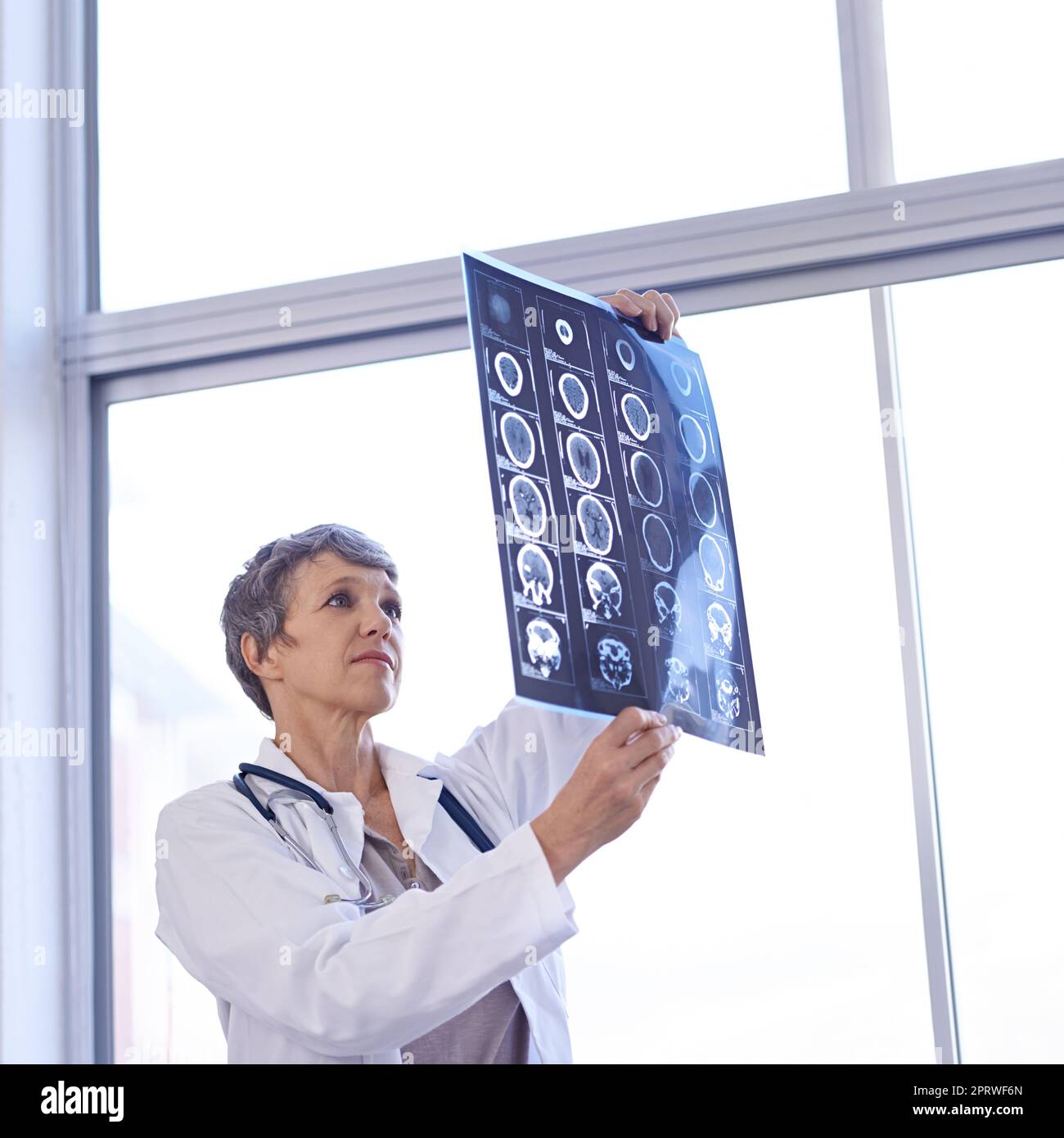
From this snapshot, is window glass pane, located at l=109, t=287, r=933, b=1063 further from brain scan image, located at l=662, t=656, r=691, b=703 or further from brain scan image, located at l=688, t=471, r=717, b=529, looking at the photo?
brain scan image, located at l=662, t=656, r=691, b=703

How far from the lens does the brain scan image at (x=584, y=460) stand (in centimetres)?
154

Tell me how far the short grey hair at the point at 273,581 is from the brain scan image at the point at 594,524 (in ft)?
1.22

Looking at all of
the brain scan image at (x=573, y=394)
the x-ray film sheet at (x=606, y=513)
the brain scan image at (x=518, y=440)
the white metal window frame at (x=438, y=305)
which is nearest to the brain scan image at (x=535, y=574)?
the x-ray film sheet at (x=606, y=513)

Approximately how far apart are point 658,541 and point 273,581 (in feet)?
1.72

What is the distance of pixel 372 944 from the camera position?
1.36m

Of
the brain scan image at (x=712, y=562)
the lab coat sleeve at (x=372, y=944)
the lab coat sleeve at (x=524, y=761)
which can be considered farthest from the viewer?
the lab coat sleeve at (x=524, y=761)

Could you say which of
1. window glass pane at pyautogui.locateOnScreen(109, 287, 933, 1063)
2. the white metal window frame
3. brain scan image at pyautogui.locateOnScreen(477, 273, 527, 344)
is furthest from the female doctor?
the white metal window frame

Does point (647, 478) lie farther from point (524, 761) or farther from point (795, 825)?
point (795, 825)

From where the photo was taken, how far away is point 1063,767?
2096 mm

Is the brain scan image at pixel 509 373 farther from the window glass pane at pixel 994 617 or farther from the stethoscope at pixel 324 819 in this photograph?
the window glass pane at pixel 994 617

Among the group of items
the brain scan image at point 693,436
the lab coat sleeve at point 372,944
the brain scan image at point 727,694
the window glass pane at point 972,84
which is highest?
the window glass pane at point 972,84

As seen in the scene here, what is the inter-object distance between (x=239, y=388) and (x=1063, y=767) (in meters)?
1.60
